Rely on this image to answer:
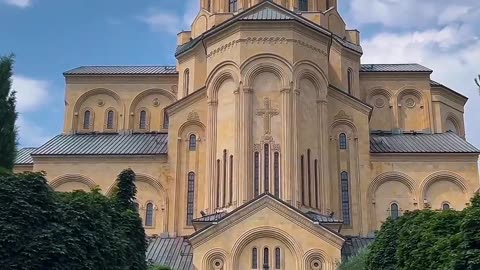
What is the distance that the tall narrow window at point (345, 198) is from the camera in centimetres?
3859

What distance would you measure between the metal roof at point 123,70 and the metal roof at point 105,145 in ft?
17.6

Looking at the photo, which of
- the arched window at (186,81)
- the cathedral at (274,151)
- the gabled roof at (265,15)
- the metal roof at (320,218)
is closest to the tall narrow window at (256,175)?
the cathedral at (274,151)

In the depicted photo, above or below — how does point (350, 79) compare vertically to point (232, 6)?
below

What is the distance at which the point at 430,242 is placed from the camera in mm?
20859

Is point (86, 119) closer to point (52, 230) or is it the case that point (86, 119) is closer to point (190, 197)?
point (190, 197)

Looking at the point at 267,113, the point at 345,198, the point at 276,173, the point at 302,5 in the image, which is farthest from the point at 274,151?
the point at 302,5

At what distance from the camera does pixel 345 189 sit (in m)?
39.2

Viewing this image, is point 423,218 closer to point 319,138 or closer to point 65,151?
point 319,138

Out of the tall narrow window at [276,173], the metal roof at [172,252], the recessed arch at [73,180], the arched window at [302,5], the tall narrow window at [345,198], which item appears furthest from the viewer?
the arched window at [302,5]

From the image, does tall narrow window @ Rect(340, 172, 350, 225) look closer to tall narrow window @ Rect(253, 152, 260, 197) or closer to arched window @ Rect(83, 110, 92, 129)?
tall narrow window @ Rect(253, 152, 260, 197)

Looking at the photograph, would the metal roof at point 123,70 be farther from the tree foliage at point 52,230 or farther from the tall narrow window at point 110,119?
the tree foliage at point 52,230

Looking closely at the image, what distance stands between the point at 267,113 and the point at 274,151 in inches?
83.4

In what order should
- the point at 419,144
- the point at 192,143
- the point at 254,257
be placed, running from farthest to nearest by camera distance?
the point at 419,144 < the point at 192,143 < the point at 254,257

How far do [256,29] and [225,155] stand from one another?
7052mm
